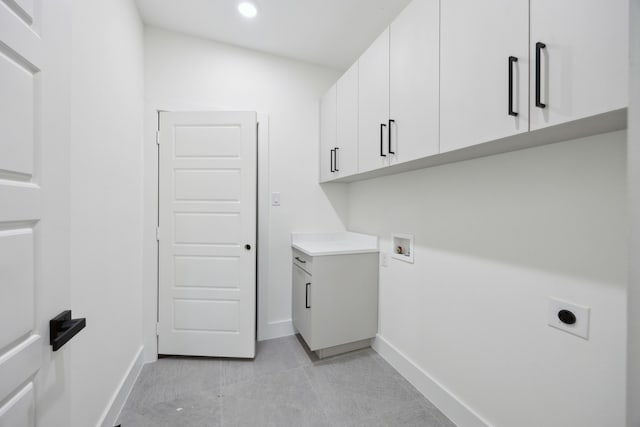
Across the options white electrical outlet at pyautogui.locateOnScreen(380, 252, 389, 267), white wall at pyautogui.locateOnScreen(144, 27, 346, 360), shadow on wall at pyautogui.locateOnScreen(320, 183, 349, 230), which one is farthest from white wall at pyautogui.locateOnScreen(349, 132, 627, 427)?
white wall at pyautogui.locateOnScreen(144, 27, 346, 360)

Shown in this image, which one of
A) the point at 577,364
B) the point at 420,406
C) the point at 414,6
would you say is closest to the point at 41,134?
the point at 414,6

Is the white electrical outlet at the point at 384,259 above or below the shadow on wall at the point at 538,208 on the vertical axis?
below

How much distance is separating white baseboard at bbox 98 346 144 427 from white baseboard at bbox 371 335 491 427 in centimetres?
183

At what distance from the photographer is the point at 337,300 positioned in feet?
6.88

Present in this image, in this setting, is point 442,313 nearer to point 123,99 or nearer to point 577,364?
point 577,364

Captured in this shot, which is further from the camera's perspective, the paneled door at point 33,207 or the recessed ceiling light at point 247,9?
the recessed ceiling light at point 247,9

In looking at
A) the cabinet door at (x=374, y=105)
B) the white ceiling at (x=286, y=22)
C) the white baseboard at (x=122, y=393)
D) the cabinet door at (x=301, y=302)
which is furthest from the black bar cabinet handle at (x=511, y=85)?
the white baseboard at (x=122, y=393)

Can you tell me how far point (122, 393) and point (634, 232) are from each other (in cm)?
245

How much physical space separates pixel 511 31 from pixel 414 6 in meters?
0.66

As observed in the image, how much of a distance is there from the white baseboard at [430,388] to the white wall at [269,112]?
3.22ft

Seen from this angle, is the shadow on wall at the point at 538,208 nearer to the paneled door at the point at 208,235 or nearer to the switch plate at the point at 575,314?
the switch plate at the point at 575,314

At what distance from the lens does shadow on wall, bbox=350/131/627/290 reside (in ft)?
3.04

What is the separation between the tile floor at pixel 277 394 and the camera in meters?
1.52

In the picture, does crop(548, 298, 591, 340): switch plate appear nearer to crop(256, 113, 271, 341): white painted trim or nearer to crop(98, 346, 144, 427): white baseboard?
crop(256, 113, 271, 341): white painted trim
